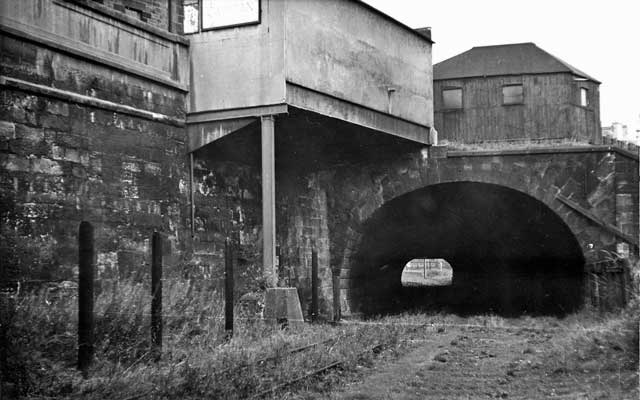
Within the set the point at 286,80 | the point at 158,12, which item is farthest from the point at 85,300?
the point at 158,12

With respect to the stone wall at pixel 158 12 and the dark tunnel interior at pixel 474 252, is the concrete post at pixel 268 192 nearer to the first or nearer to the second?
the stone wall at pixel 158 12

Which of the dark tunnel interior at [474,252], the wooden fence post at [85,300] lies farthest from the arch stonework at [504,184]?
Result: the wooden fence post at [85,300]

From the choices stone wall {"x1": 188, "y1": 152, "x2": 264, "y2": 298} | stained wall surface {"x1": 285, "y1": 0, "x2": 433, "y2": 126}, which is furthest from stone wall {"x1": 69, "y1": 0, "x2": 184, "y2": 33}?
stone wall {"x1": 188, "y1": 152, "x2": 264, "y2": 298}

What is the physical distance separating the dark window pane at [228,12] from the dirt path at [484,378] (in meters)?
7.58

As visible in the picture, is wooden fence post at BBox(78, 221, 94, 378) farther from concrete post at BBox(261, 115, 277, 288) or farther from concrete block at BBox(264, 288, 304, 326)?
concrete post at BBox(261, 115, 277, 288)

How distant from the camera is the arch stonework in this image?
20859 mm

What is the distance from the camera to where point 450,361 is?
40.4 feet

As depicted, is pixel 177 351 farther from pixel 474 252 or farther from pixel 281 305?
pixel 474 252

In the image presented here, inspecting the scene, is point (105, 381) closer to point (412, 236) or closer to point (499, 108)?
point (412, 236)

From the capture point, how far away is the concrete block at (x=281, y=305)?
15.6m

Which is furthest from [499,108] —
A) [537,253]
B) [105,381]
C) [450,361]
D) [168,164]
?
[105,381]

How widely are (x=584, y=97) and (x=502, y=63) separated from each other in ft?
10.9

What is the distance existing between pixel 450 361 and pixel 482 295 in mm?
20356

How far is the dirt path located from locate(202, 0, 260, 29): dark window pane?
24.9 ft
